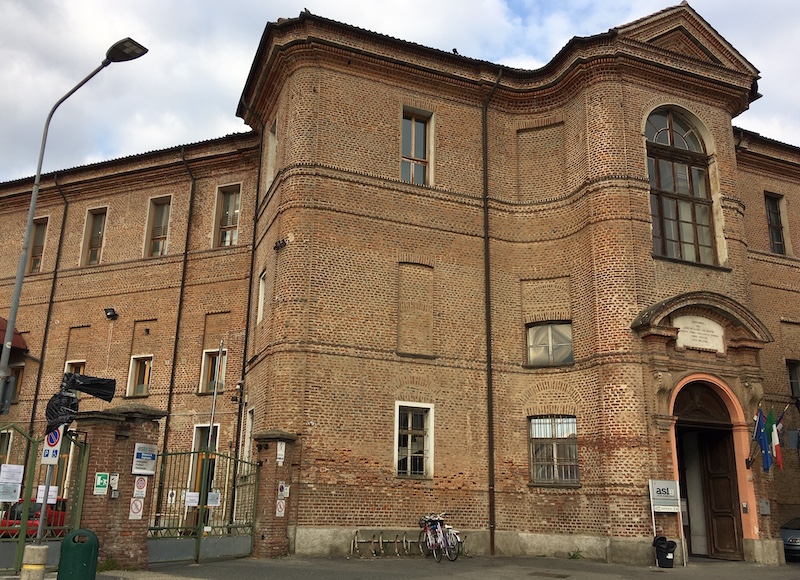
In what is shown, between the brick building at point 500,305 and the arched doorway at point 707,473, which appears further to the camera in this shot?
the arched doorway at point 707,473

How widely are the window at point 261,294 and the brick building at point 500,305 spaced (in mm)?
132

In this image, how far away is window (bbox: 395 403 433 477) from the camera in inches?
733

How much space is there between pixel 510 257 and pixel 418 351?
399 cm

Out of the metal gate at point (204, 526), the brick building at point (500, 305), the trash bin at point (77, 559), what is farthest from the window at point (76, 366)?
the trash bin at point (77, 559)

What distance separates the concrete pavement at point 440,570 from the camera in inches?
531

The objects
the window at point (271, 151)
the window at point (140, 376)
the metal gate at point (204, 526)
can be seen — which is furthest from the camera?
the window at point (140, 376)

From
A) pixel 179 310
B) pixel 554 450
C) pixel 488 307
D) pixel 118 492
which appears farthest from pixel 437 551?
pixel 179 310

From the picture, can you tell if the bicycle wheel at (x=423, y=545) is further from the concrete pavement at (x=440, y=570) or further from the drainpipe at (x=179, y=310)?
the drainpipe at (x=179, y=310)

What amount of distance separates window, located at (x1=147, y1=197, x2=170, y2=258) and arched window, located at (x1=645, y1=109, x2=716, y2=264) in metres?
16.3

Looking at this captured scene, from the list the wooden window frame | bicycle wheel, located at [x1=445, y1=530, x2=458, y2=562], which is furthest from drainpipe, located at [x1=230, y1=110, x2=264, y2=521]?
bicycle wheel, located at [x1=445, y1=530, x2=458, y2=562]

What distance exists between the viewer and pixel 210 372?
79.4 ft

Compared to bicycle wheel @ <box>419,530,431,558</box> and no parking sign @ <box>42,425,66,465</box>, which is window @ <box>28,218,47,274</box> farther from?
bicycle wheel @ <box>419,530,431,558</box>

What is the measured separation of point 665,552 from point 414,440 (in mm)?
6282

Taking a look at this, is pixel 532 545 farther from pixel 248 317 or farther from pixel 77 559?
pixel 77 559
